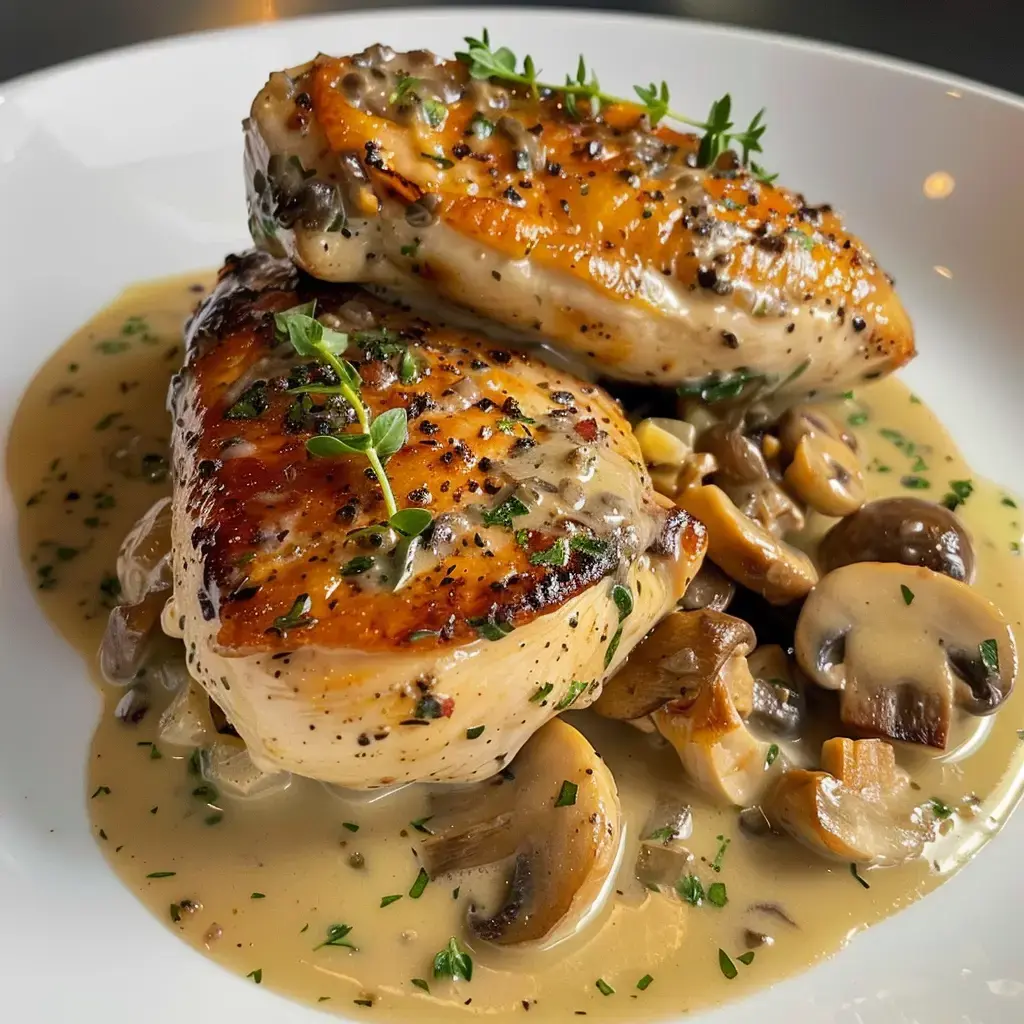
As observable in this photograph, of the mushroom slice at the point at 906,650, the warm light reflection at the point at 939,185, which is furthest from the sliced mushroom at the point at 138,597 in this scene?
the warm light reflection at the point at 939,185

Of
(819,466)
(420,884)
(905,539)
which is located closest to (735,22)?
(819,466)

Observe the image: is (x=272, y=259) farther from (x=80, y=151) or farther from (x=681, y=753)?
(x=681, y=753)

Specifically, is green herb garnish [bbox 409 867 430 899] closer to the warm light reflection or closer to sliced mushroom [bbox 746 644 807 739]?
sliced mushroom [bbox 746 644 807 739]

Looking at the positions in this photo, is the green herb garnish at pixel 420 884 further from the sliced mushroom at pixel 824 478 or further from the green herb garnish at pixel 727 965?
the sliced mushroom at pixel 824 478

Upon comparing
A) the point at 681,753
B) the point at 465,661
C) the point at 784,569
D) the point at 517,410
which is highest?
the point at 517,410

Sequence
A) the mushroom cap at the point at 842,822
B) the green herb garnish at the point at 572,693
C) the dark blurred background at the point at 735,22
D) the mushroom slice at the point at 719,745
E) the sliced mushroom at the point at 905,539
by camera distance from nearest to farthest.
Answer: the green herb garnish at the point at 572,693, the mushroom cap at the point at 842,822, the mushroom slice at the point at 719,745, the sliced mushroom at the point at 905,539, the dark blurred background at the point at 735,22

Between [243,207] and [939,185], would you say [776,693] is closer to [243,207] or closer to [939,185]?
[939,185]

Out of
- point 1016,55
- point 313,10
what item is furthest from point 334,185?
point 1016,55
